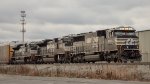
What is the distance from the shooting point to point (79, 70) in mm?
34562

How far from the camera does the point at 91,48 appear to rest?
132 ft

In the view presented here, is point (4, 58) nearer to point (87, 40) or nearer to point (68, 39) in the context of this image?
point (68, 39)

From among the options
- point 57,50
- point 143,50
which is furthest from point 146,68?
point 57,50

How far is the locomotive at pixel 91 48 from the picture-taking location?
119 feet

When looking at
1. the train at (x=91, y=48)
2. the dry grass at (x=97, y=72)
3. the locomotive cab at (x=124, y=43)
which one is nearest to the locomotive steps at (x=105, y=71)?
the dry grass at (x=97, y=72)

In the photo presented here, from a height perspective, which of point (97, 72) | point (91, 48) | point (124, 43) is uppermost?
point (124, 43)

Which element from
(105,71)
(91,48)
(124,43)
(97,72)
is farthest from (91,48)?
(105,71)

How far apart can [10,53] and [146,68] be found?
37740mm

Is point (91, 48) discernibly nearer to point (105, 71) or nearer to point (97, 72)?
point (97, 72)

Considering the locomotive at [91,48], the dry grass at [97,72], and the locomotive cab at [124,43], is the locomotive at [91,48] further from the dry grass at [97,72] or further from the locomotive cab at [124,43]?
the dry grass at [97,72]

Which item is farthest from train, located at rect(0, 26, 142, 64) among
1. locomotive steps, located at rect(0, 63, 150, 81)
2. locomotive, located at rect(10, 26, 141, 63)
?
locomotive steps, located at rect(0, 63, 150, 81)

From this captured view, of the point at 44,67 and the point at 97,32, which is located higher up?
the point at 97,32

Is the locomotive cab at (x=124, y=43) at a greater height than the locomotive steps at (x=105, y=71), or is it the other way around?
the locomotive cab at (x=124, y=43)

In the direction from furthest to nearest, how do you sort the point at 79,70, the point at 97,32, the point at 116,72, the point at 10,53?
the point at 10,53 < the point at 97,32 < the point at 79,70 < the point at 116,72
